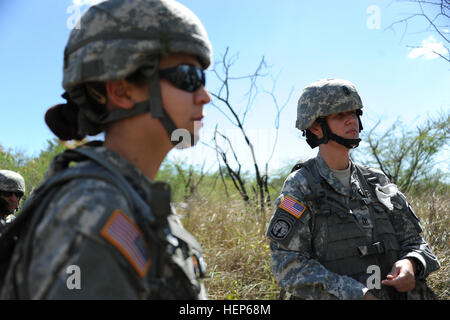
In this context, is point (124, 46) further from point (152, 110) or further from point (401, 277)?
point (401, 277)

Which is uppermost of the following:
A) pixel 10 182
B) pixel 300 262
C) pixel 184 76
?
pixel 10 182

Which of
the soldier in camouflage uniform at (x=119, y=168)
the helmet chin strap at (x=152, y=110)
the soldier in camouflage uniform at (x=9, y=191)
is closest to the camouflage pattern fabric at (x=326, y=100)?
the soldier in camouflage uniform at (x=119, y=168)

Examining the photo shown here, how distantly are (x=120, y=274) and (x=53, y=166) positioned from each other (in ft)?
2.02

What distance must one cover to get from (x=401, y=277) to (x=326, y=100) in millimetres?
1586

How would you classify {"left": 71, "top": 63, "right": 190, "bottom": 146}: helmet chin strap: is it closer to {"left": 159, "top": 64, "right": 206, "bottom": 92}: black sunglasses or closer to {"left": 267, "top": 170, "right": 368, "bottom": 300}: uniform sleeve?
{"left": 159, "top": 64, "right": 206, "bottom": 92}: black sunglasses

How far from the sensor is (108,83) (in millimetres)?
1535

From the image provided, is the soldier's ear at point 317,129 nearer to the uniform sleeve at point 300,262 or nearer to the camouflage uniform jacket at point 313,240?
the camouflage uniform jacket at point 313,240

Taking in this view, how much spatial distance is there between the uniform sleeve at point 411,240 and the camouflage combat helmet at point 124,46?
2356mm

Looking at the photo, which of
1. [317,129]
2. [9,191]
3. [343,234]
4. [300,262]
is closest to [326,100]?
[317,129]

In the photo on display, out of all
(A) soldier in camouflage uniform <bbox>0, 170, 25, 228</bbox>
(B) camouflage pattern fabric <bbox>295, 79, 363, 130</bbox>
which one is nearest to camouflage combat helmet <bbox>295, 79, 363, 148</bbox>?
(B) camouflage pattern fabric <bbox>295, 79, 363, 130</bbox>

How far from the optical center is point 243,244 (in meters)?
5.17

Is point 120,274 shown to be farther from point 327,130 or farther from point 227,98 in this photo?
point 227,98

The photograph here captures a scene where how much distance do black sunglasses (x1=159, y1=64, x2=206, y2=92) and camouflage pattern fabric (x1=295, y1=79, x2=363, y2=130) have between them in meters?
2.08
